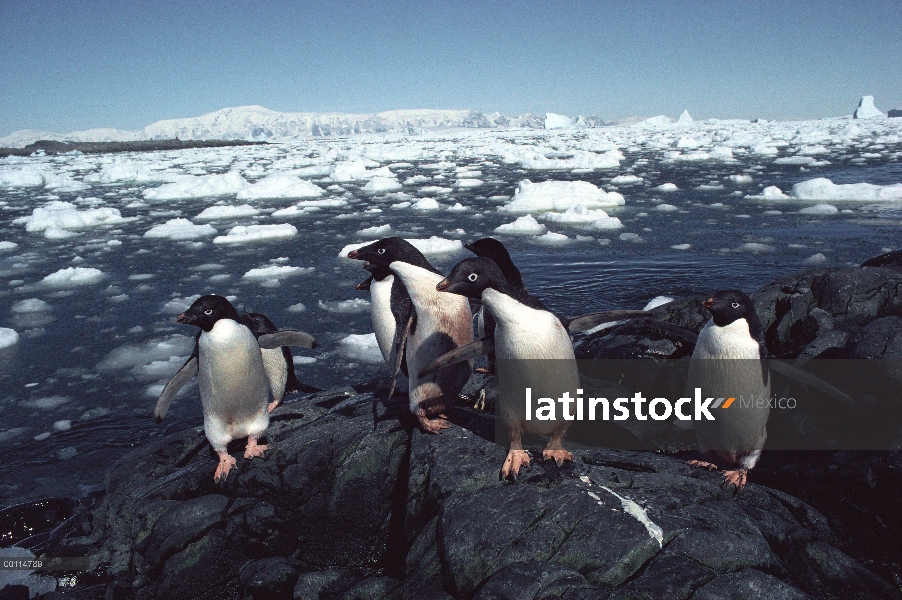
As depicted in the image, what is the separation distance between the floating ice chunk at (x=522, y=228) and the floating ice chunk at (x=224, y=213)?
6862 millimetres

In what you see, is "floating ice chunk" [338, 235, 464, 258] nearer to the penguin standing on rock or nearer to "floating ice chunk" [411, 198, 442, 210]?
"floating ice chunk" [411, 198, 442, 210]

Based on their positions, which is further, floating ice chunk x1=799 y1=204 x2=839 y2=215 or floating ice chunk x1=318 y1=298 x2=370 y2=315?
floating ice chunk x1=799 y1=204 x2=839 y2=215

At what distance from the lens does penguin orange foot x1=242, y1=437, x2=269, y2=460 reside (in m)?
3.66

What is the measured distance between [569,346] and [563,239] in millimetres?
8477

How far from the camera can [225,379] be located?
3588 mm

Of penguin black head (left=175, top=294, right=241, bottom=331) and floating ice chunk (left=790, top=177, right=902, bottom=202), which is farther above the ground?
penguin black head (left=175, top=294, right=241, bottom=331)

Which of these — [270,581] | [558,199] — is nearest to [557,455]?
[270,581]

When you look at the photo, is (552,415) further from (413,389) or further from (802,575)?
(802,575)

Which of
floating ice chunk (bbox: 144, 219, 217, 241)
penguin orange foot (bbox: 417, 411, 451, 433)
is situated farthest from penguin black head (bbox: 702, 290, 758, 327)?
floating ice chunk (bbox: 144, 219, 217, 241)

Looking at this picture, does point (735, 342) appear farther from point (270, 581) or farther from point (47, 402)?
point (47, 402)

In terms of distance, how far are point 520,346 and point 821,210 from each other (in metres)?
12.5

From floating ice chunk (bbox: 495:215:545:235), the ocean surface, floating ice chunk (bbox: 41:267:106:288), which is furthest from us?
floating ice chunk (bbox: 495:215:545:235)

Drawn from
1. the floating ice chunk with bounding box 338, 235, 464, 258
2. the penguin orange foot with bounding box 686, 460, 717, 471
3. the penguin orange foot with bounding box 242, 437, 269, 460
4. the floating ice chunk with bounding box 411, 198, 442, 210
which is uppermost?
the floating ice chunk with bounding box 411, 198, 442, 210

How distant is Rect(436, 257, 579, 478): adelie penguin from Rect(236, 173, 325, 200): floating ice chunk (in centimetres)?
1602
